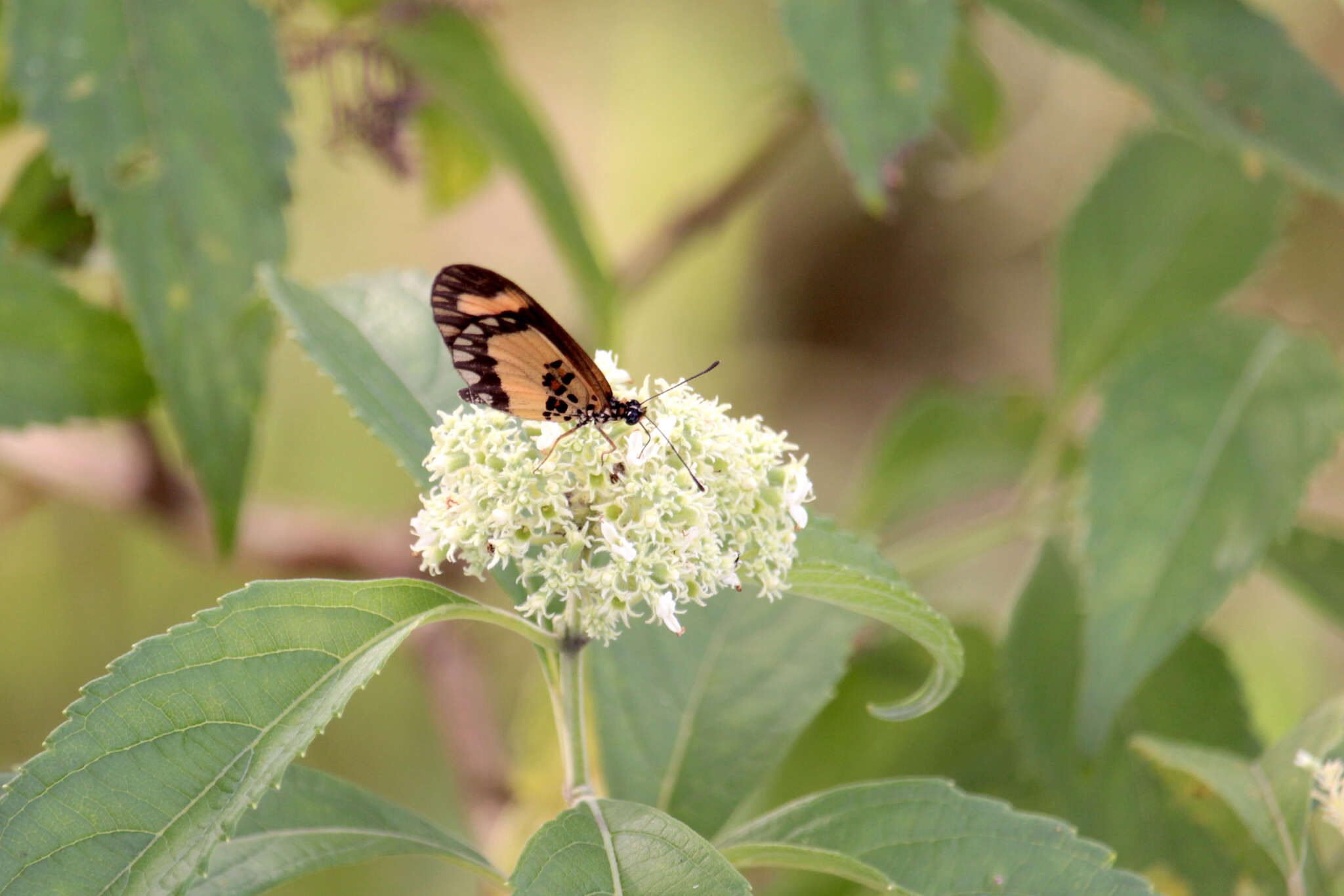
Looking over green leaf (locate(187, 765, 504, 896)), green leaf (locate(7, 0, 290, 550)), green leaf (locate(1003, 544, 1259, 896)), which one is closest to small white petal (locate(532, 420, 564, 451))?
green leaf (locate(187, 765, 504, 896))

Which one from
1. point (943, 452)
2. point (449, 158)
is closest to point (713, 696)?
point (943, 452)

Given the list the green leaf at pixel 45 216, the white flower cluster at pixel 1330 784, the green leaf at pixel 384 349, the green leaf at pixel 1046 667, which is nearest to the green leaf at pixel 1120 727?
the green leaf at pixel 1046 667

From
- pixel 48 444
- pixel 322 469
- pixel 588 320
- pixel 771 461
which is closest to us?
pixel 771 461

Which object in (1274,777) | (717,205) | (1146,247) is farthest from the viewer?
(717,205)

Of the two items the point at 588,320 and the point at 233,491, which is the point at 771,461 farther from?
the point at 588,320

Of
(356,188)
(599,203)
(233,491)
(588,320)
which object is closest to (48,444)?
(233,491)

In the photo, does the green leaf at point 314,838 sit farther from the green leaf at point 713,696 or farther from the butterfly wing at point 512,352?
the butterfly wing at point 512,352

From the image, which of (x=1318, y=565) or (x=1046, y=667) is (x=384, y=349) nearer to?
(x=1046, y=667)

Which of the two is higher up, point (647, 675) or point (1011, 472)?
point (1011, 472)
